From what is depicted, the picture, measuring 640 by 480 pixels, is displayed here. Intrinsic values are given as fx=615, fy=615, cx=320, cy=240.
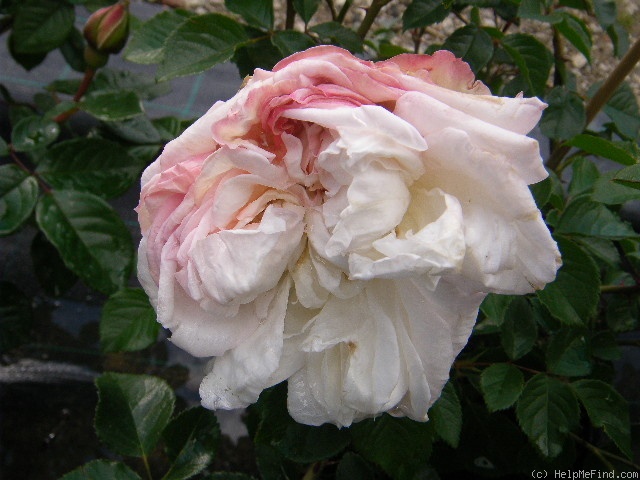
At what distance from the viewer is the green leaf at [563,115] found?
0.60 metres

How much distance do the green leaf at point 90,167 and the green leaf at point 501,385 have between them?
46 cm

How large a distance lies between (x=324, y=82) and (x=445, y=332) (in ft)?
0.51

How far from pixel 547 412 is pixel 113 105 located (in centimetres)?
56

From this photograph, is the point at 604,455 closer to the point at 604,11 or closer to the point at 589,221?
the point at 589,221

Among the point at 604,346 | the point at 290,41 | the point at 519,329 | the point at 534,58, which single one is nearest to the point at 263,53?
the point at 290,41

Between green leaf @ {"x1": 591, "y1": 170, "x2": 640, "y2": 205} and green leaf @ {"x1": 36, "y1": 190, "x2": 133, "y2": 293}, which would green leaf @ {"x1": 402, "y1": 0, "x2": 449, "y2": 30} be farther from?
green leaf @ {"x1": 36, "y1": 190, "x2": 133, "y2": 293}

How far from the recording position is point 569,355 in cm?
62

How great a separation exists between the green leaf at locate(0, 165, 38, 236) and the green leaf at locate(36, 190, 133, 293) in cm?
1

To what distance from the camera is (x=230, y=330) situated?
0.37 metres

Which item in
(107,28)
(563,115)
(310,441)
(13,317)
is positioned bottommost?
(13,317)

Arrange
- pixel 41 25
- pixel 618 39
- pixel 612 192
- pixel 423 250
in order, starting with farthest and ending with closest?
1. pixel 41 25
2. pixel 618 39
3. pixel 612 192
4. pixel 423 250

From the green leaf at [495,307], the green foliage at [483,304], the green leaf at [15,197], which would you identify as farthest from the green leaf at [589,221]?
the green leaf at [15,197]

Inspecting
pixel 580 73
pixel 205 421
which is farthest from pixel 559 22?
pixel 580 73

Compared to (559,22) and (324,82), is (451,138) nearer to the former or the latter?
(324,82)
